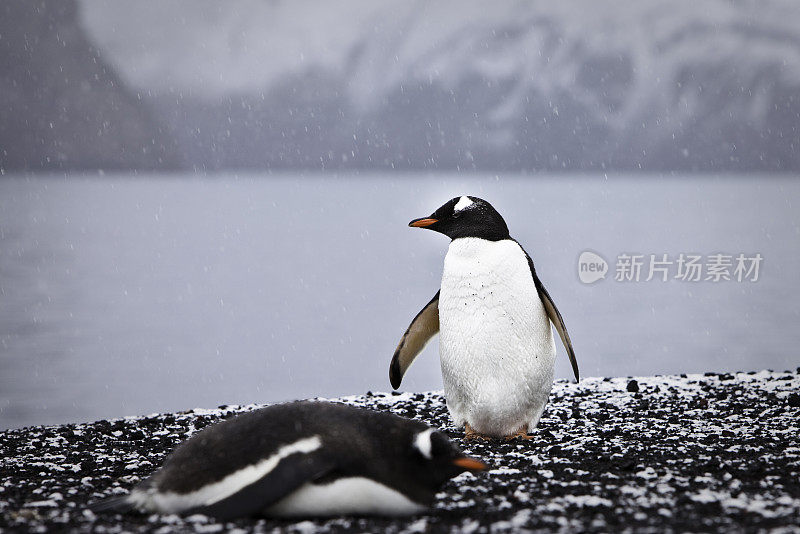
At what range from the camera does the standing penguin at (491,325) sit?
407 centimetres

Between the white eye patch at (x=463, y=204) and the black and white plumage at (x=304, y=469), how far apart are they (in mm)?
1622

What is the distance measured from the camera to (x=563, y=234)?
81.8ft

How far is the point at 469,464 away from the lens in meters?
2.56

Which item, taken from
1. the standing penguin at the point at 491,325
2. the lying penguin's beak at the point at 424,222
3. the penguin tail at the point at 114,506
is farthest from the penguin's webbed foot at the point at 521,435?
the penguin tail at the point at 114,506

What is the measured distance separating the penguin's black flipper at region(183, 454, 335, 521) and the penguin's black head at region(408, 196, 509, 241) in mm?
1825

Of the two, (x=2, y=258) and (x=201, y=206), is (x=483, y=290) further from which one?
(x=201, y=206)

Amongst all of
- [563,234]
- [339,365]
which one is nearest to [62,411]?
[339,365]

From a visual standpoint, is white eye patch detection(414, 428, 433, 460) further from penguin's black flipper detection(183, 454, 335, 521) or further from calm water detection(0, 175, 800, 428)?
calm water detection(0, 175, 800, 428)

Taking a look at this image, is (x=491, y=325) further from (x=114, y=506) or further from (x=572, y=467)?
(x=114, y=506)

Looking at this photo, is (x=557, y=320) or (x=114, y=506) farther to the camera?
(x=557, y=320)

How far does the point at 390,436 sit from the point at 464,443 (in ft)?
4.64

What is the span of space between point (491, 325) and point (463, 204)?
1.93 feet
